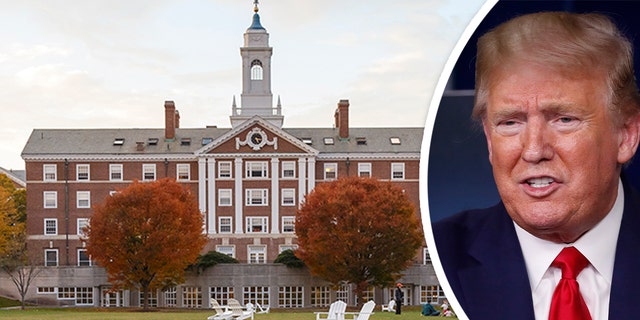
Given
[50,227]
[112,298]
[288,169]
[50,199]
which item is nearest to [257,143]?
[288,169]

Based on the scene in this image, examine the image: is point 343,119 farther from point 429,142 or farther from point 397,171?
point 429,142

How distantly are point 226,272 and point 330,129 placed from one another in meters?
18.6

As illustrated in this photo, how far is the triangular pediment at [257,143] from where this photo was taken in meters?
71.6

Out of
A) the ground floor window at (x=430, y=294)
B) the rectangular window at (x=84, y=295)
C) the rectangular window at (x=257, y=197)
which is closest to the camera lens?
the ground floor window at (x=430, y=294)

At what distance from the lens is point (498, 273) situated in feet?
14.0

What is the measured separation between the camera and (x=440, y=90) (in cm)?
409

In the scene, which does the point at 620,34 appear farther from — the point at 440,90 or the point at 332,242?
the point at 332,242

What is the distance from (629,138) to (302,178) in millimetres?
68735

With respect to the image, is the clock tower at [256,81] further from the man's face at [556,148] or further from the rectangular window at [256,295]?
the man's face at [556,148]

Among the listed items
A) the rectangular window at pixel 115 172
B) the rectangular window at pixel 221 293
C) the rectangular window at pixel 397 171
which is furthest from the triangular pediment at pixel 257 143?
the rectangular window at pixel 221 293

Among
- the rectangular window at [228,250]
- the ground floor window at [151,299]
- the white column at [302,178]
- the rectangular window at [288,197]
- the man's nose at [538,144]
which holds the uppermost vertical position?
the man's nose at [538,144]

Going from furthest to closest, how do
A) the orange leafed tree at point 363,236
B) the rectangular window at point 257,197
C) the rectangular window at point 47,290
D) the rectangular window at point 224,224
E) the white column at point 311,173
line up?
the rectangular window at point 224,224 < the rectangular window at point 257,197 < the white column at point 311,173 < the rectangular window at point 47,290 < the orange leafed tree at point 363,236

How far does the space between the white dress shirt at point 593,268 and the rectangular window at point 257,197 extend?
68.8 metres

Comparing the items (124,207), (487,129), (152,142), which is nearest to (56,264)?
(152,142)
